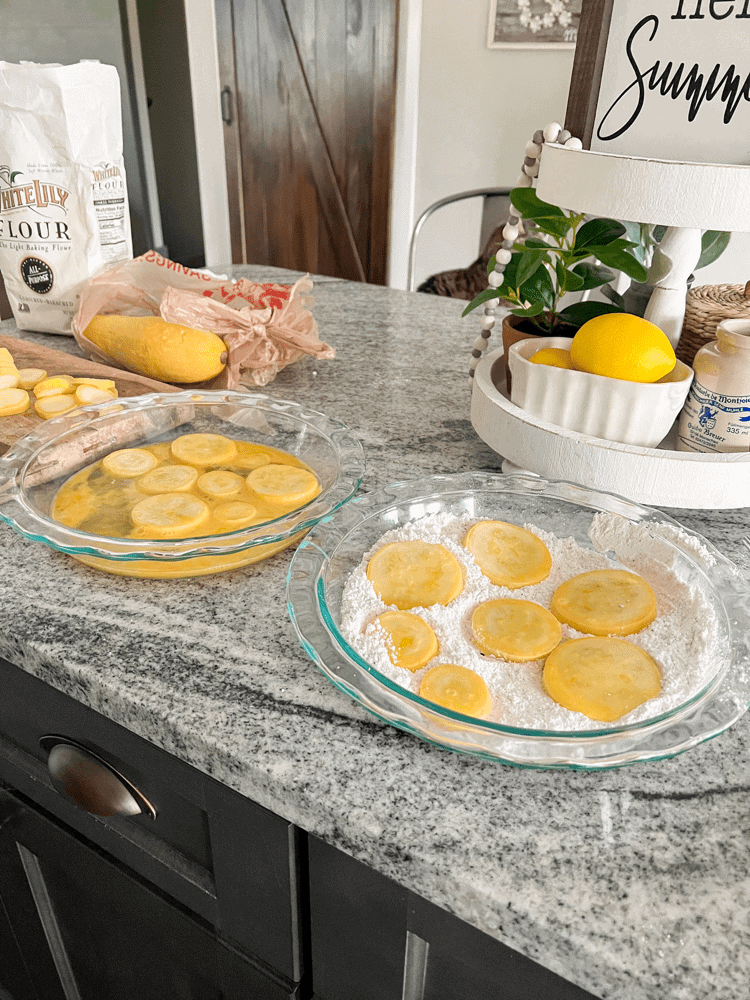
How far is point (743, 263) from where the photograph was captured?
81 cm

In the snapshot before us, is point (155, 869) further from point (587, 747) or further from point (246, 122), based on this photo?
point (246, 122)

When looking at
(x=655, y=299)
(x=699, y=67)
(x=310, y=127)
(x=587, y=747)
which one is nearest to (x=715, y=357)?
(x=655, y=299)

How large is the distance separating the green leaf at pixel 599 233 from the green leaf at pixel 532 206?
3 centimetres

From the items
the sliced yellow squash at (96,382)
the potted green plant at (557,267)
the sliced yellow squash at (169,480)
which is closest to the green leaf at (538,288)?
the potted green plant at (557,267)

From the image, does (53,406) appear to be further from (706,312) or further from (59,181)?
(706,312)

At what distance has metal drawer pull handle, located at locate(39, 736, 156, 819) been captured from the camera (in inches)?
19.7

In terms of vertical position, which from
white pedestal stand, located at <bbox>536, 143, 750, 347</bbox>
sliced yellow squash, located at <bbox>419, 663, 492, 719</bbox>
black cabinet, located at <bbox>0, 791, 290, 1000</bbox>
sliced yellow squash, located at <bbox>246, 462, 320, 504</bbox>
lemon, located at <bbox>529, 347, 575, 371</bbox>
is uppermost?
white pedestal stand, located at <bbox>536, 143, 750, 347</bbox>

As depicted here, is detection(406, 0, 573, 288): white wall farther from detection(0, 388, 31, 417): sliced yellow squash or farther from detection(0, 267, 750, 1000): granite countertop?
detection(0, 267, 750, 1000): granite countertop

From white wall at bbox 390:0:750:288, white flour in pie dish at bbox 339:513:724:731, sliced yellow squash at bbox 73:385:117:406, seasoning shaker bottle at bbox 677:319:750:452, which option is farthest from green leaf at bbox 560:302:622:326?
white wall at bbox 390:0:750:288

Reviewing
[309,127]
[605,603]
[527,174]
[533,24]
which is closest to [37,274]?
[527,174]

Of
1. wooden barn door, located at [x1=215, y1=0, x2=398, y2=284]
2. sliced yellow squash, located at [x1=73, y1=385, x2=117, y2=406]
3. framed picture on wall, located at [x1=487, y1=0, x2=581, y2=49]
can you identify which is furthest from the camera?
framed picture on wall, located at [x1=487, y1=0, x2=581, y2=49]

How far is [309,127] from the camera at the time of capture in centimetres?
293

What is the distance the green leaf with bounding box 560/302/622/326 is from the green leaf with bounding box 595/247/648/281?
70 mm

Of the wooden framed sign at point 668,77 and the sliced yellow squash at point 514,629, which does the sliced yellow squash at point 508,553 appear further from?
the wooden framed sign at point 668,77
